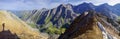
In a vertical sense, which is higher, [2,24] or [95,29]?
[95,29]

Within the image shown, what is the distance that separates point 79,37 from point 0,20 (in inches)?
5064

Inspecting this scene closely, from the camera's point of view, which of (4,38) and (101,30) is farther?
(4,38)

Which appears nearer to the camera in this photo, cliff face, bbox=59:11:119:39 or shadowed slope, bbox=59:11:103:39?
shadowed slope, bbox=59:11:103:39

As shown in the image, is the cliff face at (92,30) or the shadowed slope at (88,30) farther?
the cliff face at (92,30)

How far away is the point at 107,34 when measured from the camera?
7669cm

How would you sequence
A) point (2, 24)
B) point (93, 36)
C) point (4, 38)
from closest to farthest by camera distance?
point (93, 36)
point (4, 38)
point (2, 24)

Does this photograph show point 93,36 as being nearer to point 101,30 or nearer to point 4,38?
point 101,30

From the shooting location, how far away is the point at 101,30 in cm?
7662

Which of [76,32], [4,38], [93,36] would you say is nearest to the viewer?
[93,36]

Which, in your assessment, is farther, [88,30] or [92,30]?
[88,30]

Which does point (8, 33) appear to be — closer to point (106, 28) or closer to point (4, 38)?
point (4, 38)

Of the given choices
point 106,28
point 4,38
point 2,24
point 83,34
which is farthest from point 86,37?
point 2,24

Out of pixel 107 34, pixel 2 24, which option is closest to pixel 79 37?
pixel 107 34

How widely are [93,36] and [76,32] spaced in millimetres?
6082
